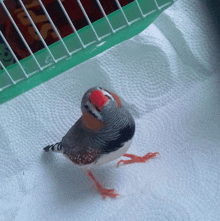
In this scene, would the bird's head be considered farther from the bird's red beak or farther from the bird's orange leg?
the bird's orange leg

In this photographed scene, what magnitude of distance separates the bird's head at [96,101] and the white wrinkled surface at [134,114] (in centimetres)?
24

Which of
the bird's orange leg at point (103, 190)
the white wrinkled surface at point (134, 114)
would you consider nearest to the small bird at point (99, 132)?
the bird's orange leg at point (103, 190)

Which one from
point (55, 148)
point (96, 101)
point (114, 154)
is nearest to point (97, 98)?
point (96, 101)

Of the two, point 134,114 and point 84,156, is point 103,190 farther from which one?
point 134,114

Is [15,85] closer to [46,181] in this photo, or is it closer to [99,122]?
[99,122]

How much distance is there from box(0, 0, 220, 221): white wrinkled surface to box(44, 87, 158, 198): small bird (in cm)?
13

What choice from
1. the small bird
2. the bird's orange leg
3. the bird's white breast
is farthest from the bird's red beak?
the bird's orange leg

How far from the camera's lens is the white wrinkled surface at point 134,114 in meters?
0.87

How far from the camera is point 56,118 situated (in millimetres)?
990

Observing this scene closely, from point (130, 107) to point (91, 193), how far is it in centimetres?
31

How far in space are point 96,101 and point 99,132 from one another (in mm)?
98

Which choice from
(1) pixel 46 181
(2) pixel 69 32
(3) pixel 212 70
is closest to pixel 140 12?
(2) pixel 69 32

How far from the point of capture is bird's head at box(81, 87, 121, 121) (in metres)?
0.69

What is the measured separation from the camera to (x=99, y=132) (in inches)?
29.8
